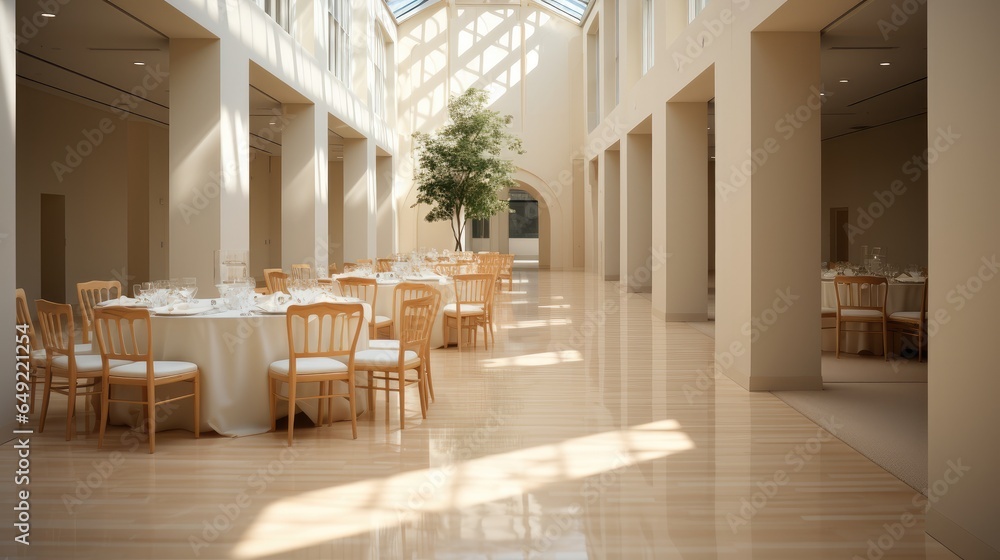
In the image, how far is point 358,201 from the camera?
17.4 m

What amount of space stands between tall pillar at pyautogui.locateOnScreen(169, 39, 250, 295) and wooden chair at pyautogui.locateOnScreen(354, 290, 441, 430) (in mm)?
3508

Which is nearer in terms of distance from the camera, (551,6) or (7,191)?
(7,191)

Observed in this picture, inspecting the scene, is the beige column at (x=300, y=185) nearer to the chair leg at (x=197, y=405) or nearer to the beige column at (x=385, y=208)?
the chair leg at (x=197, y=405)

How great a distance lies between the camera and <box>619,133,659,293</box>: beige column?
50.5ft

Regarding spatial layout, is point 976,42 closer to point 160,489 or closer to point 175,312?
point 160,489

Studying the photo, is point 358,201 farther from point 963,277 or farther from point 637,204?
point 963,277

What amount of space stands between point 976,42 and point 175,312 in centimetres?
471

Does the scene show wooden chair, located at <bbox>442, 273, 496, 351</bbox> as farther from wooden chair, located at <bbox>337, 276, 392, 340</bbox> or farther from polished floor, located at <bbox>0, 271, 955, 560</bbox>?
polished floor, located at <bbox>0, 271, 955, 560</bbox>

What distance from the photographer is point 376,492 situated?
407 centimetres

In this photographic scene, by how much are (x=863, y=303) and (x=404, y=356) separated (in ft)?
19.2

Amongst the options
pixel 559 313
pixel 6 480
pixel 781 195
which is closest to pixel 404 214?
pixel 559 313

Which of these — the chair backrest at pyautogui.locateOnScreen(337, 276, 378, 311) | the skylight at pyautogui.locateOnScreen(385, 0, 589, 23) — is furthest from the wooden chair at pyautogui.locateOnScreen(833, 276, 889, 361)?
the skylight at pyautogui.locateOnScreen(385, 0, 589, 23)

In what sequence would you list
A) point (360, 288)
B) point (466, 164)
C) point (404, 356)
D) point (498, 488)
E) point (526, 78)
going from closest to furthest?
1. point (498, 488)
2. point (404, 356)
3. point (360, 288)
4. point (466, 164)
5. point (526, 78)

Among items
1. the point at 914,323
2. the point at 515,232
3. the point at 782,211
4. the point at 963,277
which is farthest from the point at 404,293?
the point at 515,232
